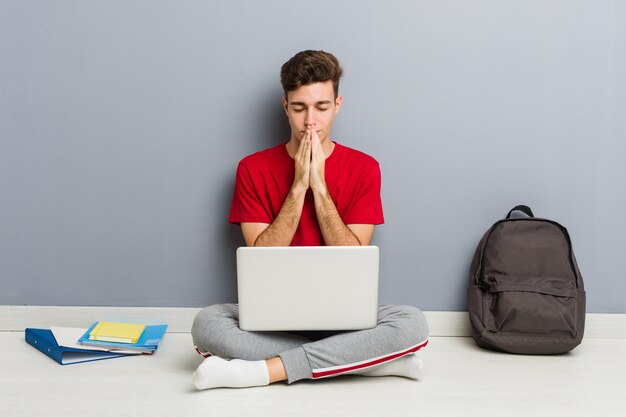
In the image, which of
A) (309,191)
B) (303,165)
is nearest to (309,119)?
(303,165)

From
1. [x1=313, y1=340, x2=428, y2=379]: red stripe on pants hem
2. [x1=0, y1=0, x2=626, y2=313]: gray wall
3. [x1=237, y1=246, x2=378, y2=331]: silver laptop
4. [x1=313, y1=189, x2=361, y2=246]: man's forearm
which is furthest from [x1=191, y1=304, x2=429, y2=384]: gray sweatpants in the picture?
[x1=0, y1=0, x2=626, y2=313]: gray wall

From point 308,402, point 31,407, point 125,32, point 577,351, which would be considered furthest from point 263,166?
point 577,351

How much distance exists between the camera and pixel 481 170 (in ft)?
8.43

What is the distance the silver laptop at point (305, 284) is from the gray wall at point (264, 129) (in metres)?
0.73

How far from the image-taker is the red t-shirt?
7.68ft

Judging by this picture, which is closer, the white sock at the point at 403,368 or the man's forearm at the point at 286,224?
the white sock at the point at 403,368

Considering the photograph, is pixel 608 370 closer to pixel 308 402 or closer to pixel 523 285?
pixel 523 285

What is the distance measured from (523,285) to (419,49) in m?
0.93

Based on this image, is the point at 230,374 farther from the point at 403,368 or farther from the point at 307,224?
the point at 307,224

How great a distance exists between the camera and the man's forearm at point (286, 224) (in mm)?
2240

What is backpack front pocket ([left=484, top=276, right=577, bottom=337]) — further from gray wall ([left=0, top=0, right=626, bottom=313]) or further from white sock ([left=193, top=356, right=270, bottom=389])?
white sock ([left=193, top=356, right=270, bottom=389])

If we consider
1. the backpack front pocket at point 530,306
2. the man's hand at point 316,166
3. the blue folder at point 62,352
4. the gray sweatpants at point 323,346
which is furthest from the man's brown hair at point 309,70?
the blue folder at point 62,352

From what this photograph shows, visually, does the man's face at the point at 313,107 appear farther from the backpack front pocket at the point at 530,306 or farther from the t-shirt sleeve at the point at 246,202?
the backpack front pocket at the point at 530,306

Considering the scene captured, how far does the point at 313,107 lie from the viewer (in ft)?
7.41
